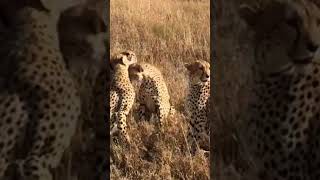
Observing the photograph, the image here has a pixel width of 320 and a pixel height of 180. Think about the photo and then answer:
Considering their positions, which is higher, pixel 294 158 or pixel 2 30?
pixel 2 30

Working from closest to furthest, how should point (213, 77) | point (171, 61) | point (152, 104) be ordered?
point (213, 77)
point (152, 104)
point (171, 61)

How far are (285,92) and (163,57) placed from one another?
14.3 ft

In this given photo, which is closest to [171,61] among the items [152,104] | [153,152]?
[152,104]

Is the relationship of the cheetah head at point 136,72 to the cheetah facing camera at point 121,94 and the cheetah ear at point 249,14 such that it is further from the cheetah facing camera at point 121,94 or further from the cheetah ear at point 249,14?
the cheetah ear at point 249,14

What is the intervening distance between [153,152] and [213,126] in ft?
8.27

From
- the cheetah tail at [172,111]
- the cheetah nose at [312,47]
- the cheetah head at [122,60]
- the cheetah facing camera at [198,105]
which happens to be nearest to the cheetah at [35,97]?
the cheetah nose at [312,47]

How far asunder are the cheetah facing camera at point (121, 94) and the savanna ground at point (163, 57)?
113 mm

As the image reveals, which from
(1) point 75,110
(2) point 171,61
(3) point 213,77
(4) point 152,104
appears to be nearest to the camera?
(1) point 75,110

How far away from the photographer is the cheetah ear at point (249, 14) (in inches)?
65.8

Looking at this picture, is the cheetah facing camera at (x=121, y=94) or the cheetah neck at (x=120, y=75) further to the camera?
the cheetah neck at (x=120, y=75)

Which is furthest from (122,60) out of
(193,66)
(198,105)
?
(198,105)

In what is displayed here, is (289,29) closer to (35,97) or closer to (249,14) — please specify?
(249,14)

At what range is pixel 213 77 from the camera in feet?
5.76

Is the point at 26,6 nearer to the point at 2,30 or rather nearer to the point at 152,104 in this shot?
the point at 2,30
